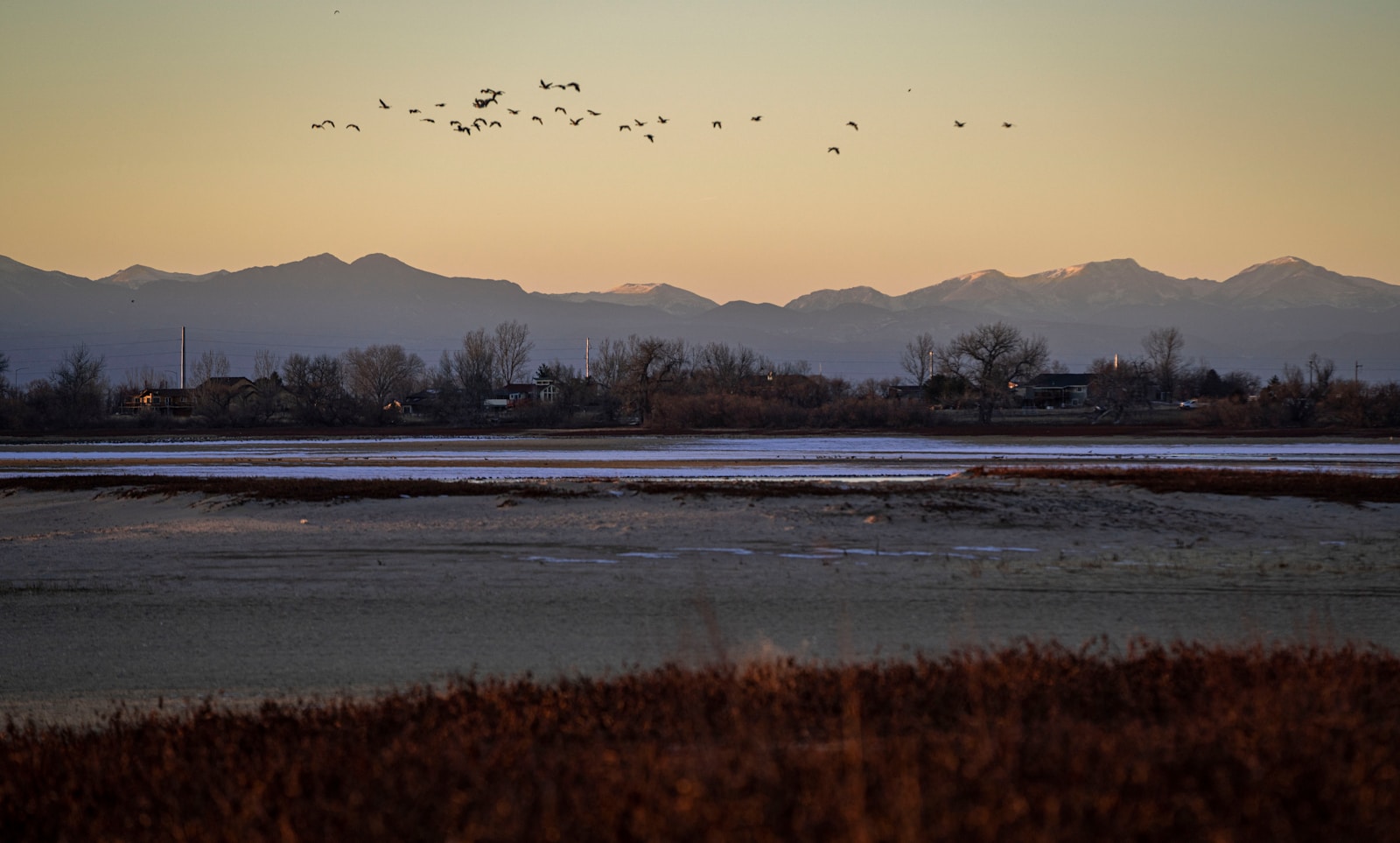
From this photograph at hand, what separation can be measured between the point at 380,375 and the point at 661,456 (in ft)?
308

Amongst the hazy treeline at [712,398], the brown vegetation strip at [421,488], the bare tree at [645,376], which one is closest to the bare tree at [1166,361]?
the hazy treeline at [712,398]

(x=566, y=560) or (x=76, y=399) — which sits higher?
(x=76, y=399)

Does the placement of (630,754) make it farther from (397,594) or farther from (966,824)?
(397,594)

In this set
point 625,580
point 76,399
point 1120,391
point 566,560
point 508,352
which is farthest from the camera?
point 508,352

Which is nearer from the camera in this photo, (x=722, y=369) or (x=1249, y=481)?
(x=1249, y=481)

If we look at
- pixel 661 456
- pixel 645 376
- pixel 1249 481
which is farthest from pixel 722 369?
pixel 1249 481

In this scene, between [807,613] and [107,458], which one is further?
[107,458]

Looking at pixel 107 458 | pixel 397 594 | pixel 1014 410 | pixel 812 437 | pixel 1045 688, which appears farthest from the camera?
pixel 1014 410

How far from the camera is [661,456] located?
54219 mm

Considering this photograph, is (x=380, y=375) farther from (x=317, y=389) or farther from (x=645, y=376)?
(x=645, y=376)

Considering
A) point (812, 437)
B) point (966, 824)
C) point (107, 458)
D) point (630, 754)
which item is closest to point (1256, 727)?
point (966, 824)

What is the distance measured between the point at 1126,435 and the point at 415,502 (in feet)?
194

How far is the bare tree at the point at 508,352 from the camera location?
172m

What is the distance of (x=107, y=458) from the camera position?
54375 mm
